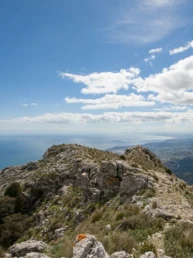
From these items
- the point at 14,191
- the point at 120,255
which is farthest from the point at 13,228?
the point at 120,255

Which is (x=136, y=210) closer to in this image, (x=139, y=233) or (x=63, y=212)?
(x=139, y=233)

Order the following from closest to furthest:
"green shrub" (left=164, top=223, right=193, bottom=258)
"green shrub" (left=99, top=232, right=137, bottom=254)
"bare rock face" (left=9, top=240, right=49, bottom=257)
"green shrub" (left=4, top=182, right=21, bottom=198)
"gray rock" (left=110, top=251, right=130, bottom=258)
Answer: "gray rock" (left=110, top=251, right=130, bottom=258)
"green shrub" (left=164, top=223, right=193, bottom=258)
"green shrub" (left=99, top=232, right=137, bottom=254)
"bare rock face" (left=9, top=240, right=49, bottom=257)
"green shrub" (left=4, top=182, right=21, bottom=198)

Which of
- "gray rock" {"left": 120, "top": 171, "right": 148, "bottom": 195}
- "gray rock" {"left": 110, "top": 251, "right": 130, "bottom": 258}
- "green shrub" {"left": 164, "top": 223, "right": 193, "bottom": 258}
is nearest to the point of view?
"gray rock" {"left": 110, "top": 251, "right": 130, "bottom": 258}

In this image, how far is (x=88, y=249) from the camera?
9.20m

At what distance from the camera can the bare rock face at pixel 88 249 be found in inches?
347

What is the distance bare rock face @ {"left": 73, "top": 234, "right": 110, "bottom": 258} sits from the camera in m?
8.81

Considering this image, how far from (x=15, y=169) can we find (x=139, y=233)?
5699cm

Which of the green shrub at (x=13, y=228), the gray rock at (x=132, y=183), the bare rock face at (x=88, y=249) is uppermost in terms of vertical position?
the bare rock face at (x=88, y=249)

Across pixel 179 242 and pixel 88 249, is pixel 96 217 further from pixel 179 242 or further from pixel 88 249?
pixel 88 249

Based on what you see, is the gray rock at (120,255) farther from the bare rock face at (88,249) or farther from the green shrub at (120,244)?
the green shrub at (120,244)

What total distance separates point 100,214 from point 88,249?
36.8 ft

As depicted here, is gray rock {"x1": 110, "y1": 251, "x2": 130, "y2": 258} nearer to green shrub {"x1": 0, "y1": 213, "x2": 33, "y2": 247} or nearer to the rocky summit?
the rocky summit

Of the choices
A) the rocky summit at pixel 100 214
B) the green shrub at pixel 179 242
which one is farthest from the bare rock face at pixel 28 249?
the green shrub at pixel 179 242

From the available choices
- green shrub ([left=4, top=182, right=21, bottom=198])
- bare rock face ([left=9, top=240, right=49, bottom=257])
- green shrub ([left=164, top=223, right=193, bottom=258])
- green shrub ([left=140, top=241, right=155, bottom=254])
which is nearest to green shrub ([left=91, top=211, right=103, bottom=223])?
bare rock face ([left=9, top=240, right=49, bottom=257])
